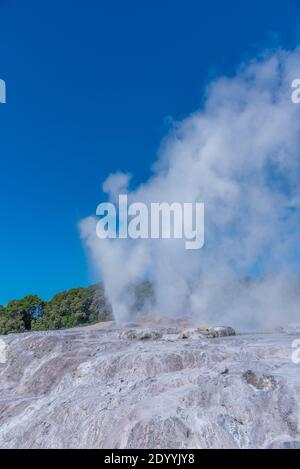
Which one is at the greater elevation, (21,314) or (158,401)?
(21,314)

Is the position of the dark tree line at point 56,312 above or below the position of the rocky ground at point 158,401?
above

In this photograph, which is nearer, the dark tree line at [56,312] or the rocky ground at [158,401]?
the rocky ground at [158,401]

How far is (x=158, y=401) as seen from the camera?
617 inches

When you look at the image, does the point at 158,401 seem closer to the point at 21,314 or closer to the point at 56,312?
the point at 56,312

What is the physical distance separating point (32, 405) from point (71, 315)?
2376 inches

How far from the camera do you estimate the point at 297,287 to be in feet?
312

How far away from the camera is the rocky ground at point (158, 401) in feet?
45.5

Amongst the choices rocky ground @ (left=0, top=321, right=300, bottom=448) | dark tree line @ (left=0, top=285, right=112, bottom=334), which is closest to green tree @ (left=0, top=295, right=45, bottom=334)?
dark tree line @ (left=0, top=285, right=112, bottom=334)

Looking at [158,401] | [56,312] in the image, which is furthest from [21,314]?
[158,401]

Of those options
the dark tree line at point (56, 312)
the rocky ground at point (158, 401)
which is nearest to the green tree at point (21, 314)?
the dark tree line at point (56, 312)

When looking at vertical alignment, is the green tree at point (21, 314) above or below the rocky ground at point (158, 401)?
above

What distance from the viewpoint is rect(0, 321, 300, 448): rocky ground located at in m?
13.9

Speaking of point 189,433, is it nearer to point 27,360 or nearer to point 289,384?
point 289,384

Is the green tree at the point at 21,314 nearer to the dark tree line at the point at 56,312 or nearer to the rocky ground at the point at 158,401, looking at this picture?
the dark tree line at the point at 56,312
